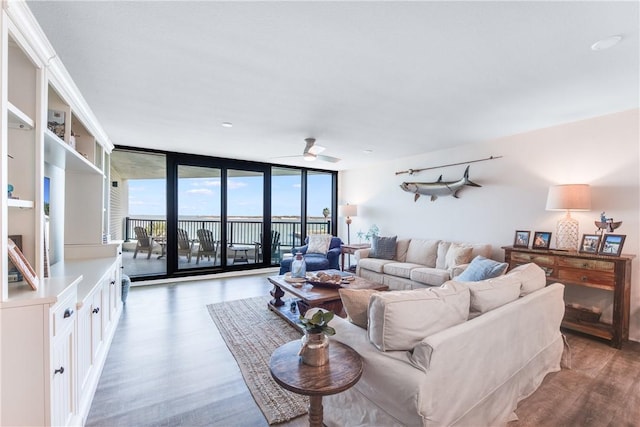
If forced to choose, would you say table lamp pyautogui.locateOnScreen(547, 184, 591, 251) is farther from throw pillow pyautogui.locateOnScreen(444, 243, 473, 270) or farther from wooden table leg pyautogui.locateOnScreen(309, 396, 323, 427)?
wooden table leg pyautogui.locateOnScreen(309, 396, 323, 427)

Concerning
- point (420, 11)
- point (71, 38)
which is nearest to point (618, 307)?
point (420, 11)

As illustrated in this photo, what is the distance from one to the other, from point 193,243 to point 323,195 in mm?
3251

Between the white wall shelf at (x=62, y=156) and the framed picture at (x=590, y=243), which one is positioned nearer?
the white wall shelf at (x=62, y=156)

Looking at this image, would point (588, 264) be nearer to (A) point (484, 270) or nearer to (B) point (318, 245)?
(A) point (484, 270)

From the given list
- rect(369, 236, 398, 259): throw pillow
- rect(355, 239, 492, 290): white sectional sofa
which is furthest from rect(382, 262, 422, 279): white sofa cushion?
rect(369, 236, 398, 259): throw pillow

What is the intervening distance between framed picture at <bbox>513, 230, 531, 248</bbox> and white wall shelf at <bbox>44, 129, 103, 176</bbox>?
477 cm

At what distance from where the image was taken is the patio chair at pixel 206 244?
575 cm

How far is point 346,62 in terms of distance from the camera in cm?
209

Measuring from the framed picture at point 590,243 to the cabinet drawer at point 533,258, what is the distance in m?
0.31

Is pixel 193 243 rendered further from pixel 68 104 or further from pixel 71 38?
pixel 71 38

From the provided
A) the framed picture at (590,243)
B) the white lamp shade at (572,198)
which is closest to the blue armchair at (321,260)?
the white lamp shade at (572,198)

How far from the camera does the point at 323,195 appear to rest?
287 inches

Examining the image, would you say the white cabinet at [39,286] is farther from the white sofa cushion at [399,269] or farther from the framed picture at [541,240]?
the framed picture at [541,240]

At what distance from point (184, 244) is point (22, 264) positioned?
4388 mm
